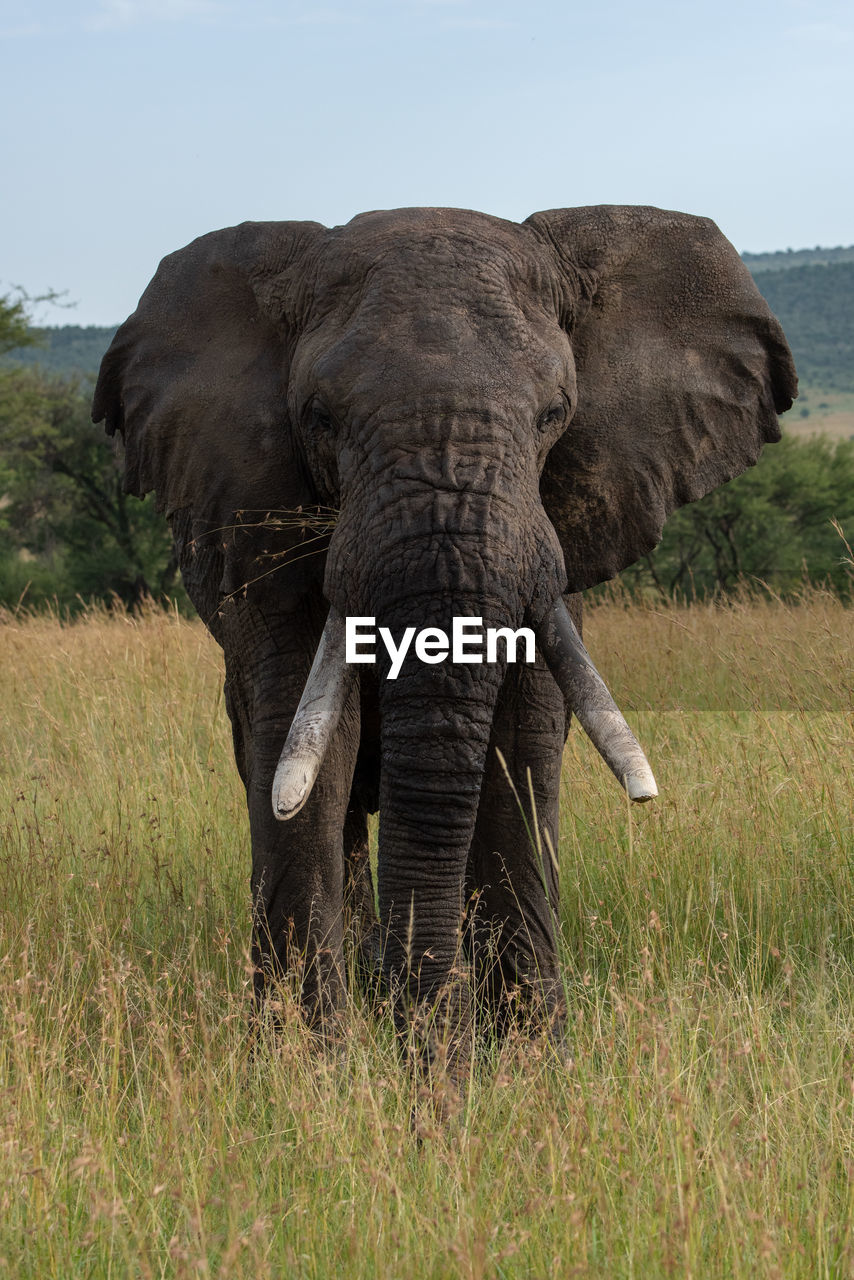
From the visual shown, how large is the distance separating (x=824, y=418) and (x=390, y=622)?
330 ft

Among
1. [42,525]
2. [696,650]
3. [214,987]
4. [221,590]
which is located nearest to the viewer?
[221,590]

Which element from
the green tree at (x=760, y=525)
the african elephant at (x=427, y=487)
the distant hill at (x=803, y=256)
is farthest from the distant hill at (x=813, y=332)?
the african elephant at (x=427, y=487)

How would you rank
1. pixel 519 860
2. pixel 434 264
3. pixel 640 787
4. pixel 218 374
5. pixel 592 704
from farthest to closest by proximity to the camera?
pixel 519 860, pixel 218 374, pixel 434 264, pixel 592 704, pixel 640 787

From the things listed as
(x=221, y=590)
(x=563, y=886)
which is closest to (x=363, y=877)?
(x=563, y=886)

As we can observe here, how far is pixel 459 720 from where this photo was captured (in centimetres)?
355

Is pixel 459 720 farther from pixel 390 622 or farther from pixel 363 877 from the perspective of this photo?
pixel 363 877

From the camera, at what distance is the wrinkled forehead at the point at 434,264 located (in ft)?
12.2

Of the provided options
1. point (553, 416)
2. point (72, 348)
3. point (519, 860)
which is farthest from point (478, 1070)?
point (72, 348)

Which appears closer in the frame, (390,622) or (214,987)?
(390,622)

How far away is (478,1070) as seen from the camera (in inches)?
160

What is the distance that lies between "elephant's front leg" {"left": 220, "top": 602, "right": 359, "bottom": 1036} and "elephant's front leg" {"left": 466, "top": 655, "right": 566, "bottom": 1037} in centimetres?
45

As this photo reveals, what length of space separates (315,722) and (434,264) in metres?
1.23

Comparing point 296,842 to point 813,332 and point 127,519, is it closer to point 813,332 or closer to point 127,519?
point 127,519

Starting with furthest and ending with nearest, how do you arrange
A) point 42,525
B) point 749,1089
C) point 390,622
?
point 42,525
point 749,1089
point 390,622
